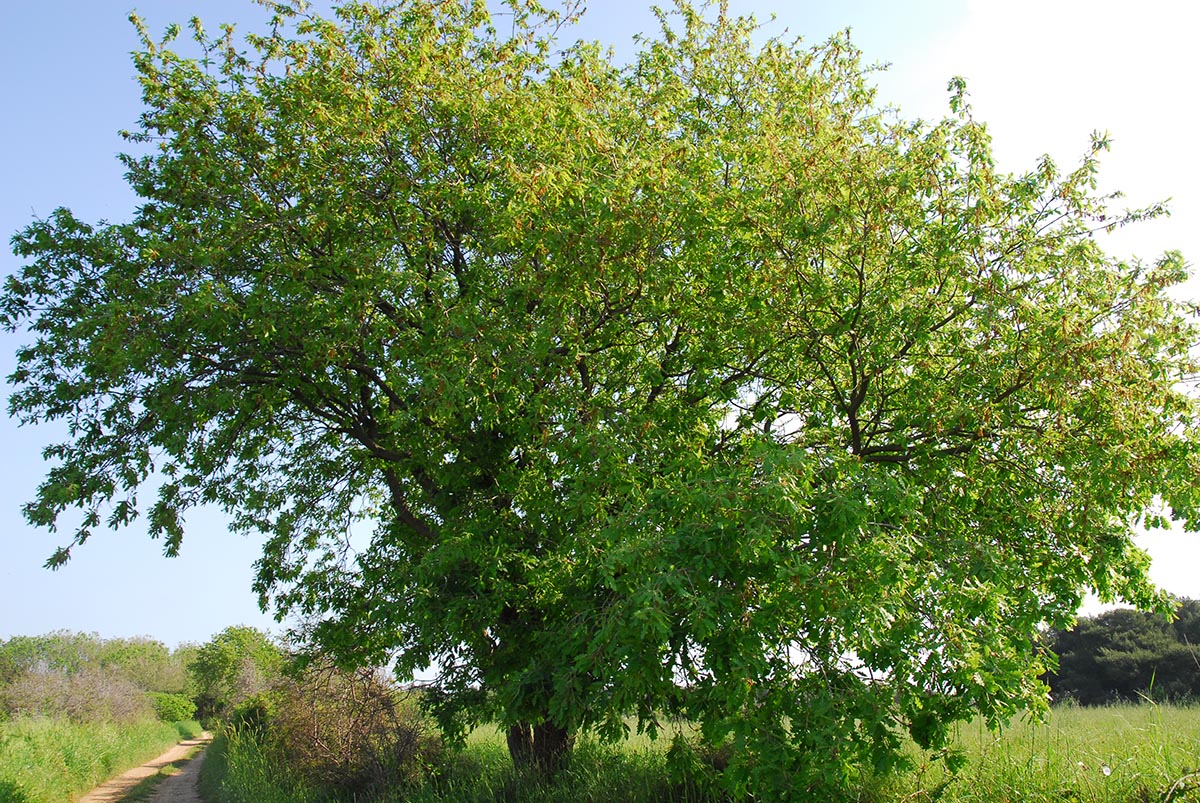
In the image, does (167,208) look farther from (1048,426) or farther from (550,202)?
(1048,426)

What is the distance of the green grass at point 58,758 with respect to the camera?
16969 mm

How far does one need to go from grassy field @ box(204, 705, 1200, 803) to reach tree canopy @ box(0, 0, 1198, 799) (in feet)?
2.25

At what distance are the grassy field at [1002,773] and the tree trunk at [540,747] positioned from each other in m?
0.24

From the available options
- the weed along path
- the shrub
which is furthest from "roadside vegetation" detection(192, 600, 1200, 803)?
the shrub

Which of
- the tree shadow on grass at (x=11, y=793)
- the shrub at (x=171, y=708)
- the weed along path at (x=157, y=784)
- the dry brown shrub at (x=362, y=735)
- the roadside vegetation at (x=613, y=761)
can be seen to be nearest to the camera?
the roadside vegetation at (x=613, y=761)

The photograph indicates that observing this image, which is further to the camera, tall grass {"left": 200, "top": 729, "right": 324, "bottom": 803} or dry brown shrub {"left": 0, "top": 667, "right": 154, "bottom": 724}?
dry brown shrub {"left": 0, "top": 667, "right": 154, "bottom": 724}

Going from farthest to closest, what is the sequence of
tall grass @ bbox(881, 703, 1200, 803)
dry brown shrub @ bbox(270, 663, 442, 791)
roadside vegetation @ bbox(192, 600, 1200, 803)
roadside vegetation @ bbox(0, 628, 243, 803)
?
roadside vegetation @ bbox(0, 628, 243, 803), dry brown shrub @ bbox(270, 663, 442, 791), roadside vegetation @ bbox(192, 600, 1200, 803), tall grass @ bbox(881, 703, 1200, 803)

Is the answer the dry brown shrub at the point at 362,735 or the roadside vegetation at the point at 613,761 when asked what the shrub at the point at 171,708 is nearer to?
the roadside vegetation at the point at 613,761

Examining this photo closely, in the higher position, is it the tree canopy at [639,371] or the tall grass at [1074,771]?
the tree canopy at [639,371]

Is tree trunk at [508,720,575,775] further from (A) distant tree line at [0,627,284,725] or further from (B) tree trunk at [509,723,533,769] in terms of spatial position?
(A) distant tree line at [0,627,284,725]

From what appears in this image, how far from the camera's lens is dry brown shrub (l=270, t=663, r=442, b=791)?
1420 centimetres

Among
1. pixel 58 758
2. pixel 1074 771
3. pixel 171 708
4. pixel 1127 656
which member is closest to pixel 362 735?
pixel 58 758

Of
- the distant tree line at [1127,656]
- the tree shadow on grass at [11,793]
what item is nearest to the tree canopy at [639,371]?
the tree shadow on grass at [11,793]

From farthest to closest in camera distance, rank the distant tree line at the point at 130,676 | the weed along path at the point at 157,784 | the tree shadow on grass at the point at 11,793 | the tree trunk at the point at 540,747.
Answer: the distant tree line at the point at 130,676 < the weed along path at the point at 157,784 < the tree shadow on grass at the point at 11,793 < the tree trunk at the point at 540,747
